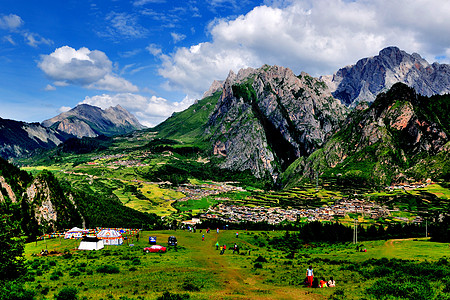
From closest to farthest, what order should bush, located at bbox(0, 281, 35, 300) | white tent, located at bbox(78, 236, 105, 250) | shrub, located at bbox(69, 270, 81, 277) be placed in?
bush, located at bbox(0, 281, 35, 300), shrub, located at bbox(69, 270, 81, 277), white tent, located at bbox(78, 236, 105, 250)

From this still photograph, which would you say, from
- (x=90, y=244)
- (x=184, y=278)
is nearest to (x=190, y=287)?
(x=184, y=278)

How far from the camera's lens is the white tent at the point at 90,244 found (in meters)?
68.8

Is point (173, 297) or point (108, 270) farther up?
point (173, 297)

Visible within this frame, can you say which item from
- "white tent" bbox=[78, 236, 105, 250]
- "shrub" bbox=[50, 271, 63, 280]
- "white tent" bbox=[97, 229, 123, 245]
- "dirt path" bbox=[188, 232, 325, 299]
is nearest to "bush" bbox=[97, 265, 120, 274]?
"shrub" bbox=[50, 271, 63, 280]

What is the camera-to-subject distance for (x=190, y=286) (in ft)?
111

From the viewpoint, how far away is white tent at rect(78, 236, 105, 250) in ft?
226

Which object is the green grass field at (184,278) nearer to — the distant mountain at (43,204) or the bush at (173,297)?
the bush at (173,297)

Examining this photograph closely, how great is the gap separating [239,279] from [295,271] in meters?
10.4

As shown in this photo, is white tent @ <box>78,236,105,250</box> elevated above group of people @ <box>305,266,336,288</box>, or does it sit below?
below

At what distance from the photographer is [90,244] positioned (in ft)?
227

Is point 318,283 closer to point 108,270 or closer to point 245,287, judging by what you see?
point 245,287

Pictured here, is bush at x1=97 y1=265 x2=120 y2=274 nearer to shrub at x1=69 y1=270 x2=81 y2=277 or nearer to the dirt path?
shrub at x1=69 y1=270 x2=81 y2=277

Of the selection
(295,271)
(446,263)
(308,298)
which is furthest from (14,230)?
(446,263)

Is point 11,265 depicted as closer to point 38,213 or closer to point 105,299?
point 105,299
